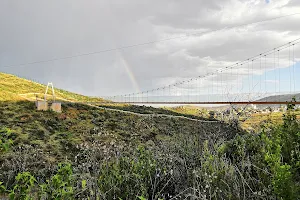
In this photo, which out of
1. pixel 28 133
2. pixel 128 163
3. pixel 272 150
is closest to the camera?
pixel 272 150

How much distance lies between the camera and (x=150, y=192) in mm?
3617

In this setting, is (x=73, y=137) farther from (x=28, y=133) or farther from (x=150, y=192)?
(x=150, y=192)

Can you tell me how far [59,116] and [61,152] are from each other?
21.8 feet

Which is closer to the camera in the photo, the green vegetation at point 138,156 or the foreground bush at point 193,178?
the foreground bush at point 193,178

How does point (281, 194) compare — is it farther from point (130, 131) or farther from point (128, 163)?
point (130, 131)

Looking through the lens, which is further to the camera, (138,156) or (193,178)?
(138,156)

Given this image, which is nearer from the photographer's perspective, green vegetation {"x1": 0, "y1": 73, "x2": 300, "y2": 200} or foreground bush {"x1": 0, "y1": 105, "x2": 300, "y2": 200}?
foreground bush {"x1": 0, "y1": 105, "x2": 300, "y2": 200}

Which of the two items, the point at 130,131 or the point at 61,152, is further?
the point at 130,131

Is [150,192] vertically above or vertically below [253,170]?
below

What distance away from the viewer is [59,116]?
20.9m

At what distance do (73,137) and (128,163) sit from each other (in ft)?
45.7

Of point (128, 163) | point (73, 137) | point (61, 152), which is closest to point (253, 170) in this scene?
point (128, 163)

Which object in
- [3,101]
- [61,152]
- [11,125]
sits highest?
[3,101]

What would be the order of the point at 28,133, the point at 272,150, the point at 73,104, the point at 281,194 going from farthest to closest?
the point at 73,104
the point at 28,133
the point at 272,150
the point at 281,194
